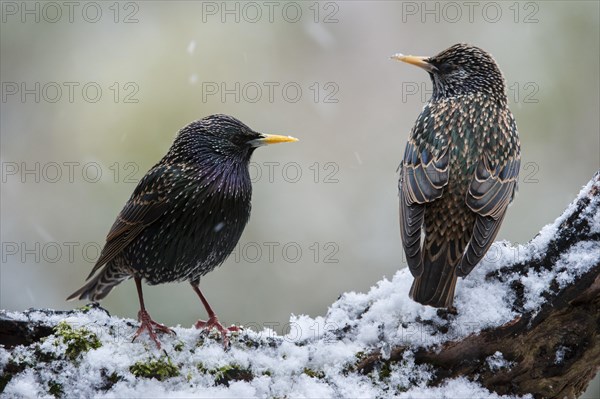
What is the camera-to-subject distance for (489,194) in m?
4.47

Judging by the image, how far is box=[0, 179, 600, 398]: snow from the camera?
133 inches

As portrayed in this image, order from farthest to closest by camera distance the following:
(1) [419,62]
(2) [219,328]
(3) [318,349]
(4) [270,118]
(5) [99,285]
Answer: (4) [270,118] < (1) [419,62] < (5) [99,285] < (2) [219,328] < (3) [318,349]

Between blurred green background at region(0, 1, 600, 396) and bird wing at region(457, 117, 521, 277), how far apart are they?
10.3 feet

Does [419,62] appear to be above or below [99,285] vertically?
above

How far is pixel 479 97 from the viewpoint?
17.1ft

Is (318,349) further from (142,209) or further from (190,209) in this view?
(142,209)

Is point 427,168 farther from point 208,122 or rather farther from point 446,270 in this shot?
point 208,122

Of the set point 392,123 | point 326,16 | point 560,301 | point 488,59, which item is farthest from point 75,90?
point 560,301

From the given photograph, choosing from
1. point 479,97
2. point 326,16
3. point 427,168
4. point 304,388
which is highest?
point 326,16

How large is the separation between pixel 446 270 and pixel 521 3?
504 cm

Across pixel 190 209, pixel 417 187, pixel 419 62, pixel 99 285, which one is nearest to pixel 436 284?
pixel 417 187

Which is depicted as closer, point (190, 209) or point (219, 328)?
point (219, 328)

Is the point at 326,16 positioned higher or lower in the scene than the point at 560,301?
higher

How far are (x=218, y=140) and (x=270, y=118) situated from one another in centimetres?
355
